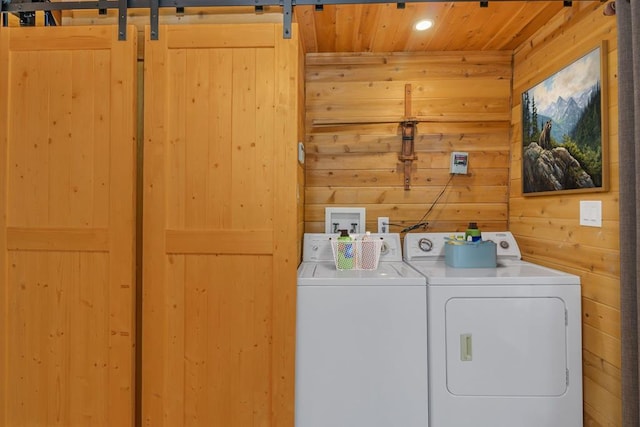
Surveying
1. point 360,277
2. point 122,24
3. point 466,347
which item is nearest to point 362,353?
point 360,277

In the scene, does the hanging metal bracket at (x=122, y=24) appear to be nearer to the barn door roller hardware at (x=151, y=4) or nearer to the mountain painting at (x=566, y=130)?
the barn door roller hardware at (x=151, y=4)

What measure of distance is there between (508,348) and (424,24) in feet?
5.99

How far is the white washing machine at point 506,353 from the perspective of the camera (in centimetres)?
166

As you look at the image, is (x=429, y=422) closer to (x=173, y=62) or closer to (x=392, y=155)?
(x=392, y=155)

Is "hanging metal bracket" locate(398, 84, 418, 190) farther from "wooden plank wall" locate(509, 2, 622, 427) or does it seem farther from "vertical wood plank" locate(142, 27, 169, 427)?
"vertical wood plank" locate(142, 27, 169, 427)

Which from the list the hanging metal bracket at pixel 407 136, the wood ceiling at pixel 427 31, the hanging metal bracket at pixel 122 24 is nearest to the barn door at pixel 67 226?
the hanging metal bracket at pixel 122 24

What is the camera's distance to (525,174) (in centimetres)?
219

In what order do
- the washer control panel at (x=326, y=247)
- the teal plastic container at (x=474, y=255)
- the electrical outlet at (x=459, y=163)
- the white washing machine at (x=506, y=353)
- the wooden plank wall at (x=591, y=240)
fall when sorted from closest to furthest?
the wooden plank wall at (x=591, y=240), the white washing machine at (x=506, y=353), the teal plastic container at (x=474, y=255), the washer control panel at (x=326, y=247), the electrical outlet at (x=459, y=163)

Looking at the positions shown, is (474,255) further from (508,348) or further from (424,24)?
(424,24)

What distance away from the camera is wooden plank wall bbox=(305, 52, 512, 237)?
243 cm

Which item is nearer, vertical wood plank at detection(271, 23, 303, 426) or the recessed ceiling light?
vertical wood plank at detection(271, 23, 303, 426)

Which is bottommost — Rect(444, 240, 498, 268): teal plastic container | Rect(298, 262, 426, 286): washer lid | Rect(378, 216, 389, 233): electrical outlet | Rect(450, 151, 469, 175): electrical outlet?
Rect(298, 262, 426, 286): washer lid

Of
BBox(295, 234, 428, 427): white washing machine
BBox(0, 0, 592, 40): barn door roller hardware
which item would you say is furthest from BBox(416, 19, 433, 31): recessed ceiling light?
BBox(295, 234, 428, 427): white washing machine

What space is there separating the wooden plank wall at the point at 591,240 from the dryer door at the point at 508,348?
0.13 m
